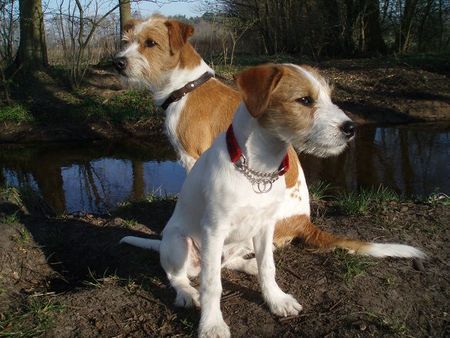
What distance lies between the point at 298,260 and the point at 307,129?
1.42 meters

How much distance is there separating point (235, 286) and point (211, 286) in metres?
0.64

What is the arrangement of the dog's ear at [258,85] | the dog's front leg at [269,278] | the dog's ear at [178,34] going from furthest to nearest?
the dog's ear at [178,34], the dog's front leg at [269,278], the dog's ear at [258,85]

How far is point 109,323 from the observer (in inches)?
124

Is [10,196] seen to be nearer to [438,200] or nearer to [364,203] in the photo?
[364,203]

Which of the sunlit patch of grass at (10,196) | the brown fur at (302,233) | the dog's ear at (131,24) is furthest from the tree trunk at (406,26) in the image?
the sunlit patch of grass at (10,196)

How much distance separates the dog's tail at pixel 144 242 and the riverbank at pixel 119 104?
6.43 m

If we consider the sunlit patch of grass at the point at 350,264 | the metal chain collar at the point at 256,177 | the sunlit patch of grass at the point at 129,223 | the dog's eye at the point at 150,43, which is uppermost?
the dog's eye at the point at 150,43

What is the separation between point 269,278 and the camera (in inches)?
128

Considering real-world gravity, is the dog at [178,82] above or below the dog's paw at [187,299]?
above

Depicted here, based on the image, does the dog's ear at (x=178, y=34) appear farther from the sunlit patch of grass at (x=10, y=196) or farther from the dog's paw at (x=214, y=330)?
the dog's paw at (x=214, y=330)

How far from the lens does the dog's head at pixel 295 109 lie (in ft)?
9.36

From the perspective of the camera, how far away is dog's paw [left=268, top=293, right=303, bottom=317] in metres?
3.12

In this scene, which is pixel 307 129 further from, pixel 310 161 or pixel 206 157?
pixel 310 161

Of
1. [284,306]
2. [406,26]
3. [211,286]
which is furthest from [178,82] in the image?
[406,26]
